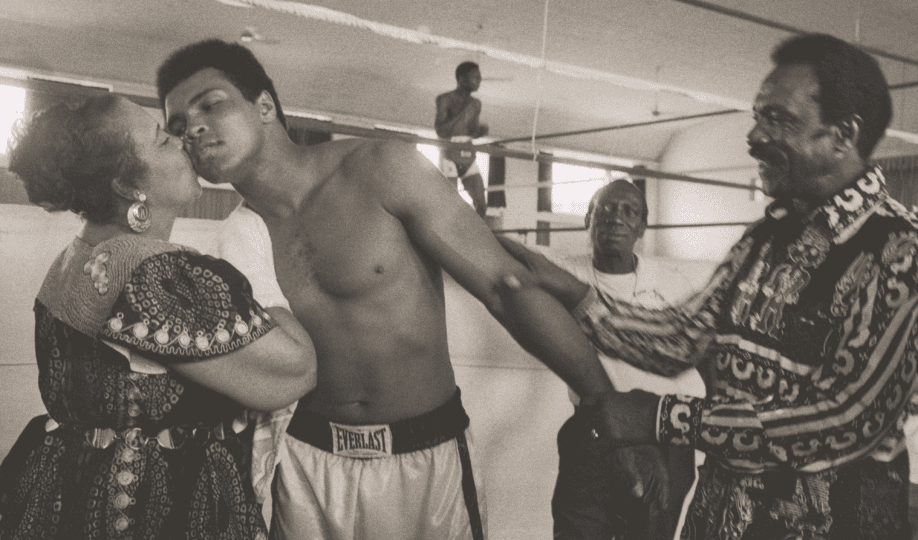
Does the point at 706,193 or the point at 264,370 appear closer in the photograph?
the point at 264,370

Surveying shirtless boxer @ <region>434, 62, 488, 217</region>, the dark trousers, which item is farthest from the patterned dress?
shirtless boxer @ <region>434, 62, 488, 217</region>

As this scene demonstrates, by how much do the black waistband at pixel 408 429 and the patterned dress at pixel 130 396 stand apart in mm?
289

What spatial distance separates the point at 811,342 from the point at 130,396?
923mm

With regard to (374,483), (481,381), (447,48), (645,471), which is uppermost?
(447,48)

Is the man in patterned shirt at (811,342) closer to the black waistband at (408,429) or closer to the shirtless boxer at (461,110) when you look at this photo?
the black waistband at (408,429)

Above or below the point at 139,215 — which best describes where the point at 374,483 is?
below

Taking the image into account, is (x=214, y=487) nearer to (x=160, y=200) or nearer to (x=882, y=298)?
(x=160, y=200)

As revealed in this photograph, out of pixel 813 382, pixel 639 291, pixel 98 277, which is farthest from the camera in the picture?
pixel 639 291

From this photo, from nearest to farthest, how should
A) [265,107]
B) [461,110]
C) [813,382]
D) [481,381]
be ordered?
[813,382], [265,107], [481,381], [461,110]

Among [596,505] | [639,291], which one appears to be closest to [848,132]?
[596,505]

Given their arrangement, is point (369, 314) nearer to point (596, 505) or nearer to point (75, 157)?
point (75, 157)

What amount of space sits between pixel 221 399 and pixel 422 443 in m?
0.42

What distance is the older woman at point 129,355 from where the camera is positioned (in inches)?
47.1

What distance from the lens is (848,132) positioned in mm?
1115
